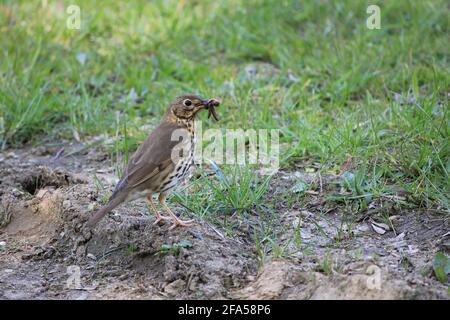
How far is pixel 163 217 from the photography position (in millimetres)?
5492

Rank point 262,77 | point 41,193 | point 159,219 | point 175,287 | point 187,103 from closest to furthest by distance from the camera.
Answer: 1. point 175,287
2. point 159,219
3. point 187,103
4. point 41,193
5. point 262,77

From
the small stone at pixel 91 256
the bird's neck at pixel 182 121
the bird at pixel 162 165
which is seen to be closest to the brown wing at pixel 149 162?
the bird at pixel 162 165

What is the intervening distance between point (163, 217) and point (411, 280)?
1.86 metres

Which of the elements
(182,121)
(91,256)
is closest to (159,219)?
(91,256)

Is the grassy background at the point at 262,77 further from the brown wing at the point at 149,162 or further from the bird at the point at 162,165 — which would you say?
the brown wing at the point at 149,162

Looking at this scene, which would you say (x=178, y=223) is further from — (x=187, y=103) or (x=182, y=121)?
(x=187, y=103)

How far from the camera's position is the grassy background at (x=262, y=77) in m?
6.36

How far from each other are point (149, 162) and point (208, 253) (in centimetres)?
80

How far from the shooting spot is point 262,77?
26.7 ft

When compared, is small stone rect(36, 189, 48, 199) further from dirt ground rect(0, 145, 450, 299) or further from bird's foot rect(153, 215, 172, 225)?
bird's foot rect(153, 215, 172, 225)

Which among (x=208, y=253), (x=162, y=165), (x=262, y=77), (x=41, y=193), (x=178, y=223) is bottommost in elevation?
(x=208, y=253)

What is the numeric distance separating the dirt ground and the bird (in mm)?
247

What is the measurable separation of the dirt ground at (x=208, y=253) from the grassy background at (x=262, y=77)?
1.44 ft
